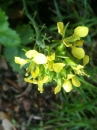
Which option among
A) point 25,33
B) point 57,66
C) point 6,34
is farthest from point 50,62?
point 25,33

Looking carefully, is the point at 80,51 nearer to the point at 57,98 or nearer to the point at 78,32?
the point at 78,32

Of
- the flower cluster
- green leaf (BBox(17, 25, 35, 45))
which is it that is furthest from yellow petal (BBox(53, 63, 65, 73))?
green leaf (BBox(17, 25, 35, 45))

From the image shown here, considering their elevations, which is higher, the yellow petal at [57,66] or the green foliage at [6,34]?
the green foliage at [6,34]

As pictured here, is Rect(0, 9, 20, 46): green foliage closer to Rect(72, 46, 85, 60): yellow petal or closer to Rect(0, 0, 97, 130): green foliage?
Rect(0, 0, 97, 130): green foliage

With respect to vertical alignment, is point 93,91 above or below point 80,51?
above

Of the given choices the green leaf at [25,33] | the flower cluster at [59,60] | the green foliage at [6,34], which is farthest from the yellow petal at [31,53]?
the green leaf at [25,33]

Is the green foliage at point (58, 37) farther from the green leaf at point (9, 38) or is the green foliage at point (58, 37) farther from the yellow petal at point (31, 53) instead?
the yellow petal at point (31, 53)

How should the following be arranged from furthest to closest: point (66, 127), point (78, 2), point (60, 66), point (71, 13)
Result: 1. point (66, 127)
2. point (71, 13)
3. point (78, 2)
4. point (60, 66)

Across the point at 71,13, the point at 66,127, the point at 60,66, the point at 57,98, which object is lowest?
the point at 60,66

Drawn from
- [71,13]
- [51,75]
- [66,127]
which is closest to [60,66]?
[51,75]
